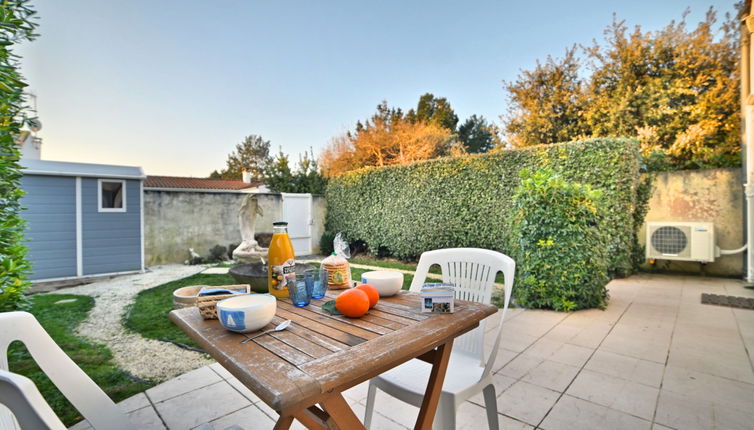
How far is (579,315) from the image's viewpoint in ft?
11.0

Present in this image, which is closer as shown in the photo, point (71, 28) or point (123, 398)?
point (123, 398)

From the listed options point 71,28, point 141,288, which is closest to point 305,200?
point 141,288

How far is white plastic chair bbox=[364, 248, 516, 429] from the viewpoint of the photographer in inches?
48.5

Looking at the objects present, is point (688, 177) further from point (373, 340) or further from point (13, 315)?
point (13, 315)

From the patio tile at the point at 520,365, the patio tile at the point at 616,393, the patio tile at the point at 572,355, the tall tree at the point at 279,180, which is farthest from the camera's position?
the tall tree at the point at 279,180

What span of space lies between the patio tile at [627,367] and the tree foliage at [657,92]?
4.95 meters

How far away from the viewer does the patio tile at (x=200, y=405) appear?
172 centimetres

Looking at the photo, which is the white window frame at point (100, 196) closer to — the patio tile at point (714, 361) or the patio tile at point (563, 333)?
the patio tile at point (563, 333)

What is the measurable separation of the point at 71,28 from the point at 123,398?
6040mm

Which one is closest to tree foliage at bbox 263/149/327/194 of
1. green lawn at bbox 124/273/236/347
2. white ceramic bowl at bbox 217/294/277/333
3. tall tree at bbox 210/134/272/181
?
green lawn at bbox 124/273/236/347

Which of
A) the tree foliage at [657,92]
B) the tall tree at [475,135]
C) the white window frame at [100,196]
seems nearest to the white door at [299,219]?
the white window frame at [100,196]

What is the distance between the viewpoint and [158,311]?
12.6ft

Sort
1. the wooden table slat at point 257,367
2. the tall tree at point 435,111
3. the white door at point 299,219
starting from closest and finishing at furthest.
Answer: the wooden table slat at point 257,367 → the white door at point 299,219 → the tall tree at point 435,111

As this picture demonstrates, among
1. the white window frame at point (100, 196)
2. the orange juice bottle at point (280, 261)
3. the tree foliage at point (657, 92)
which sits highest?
the tree foliage at point (657, 92)
